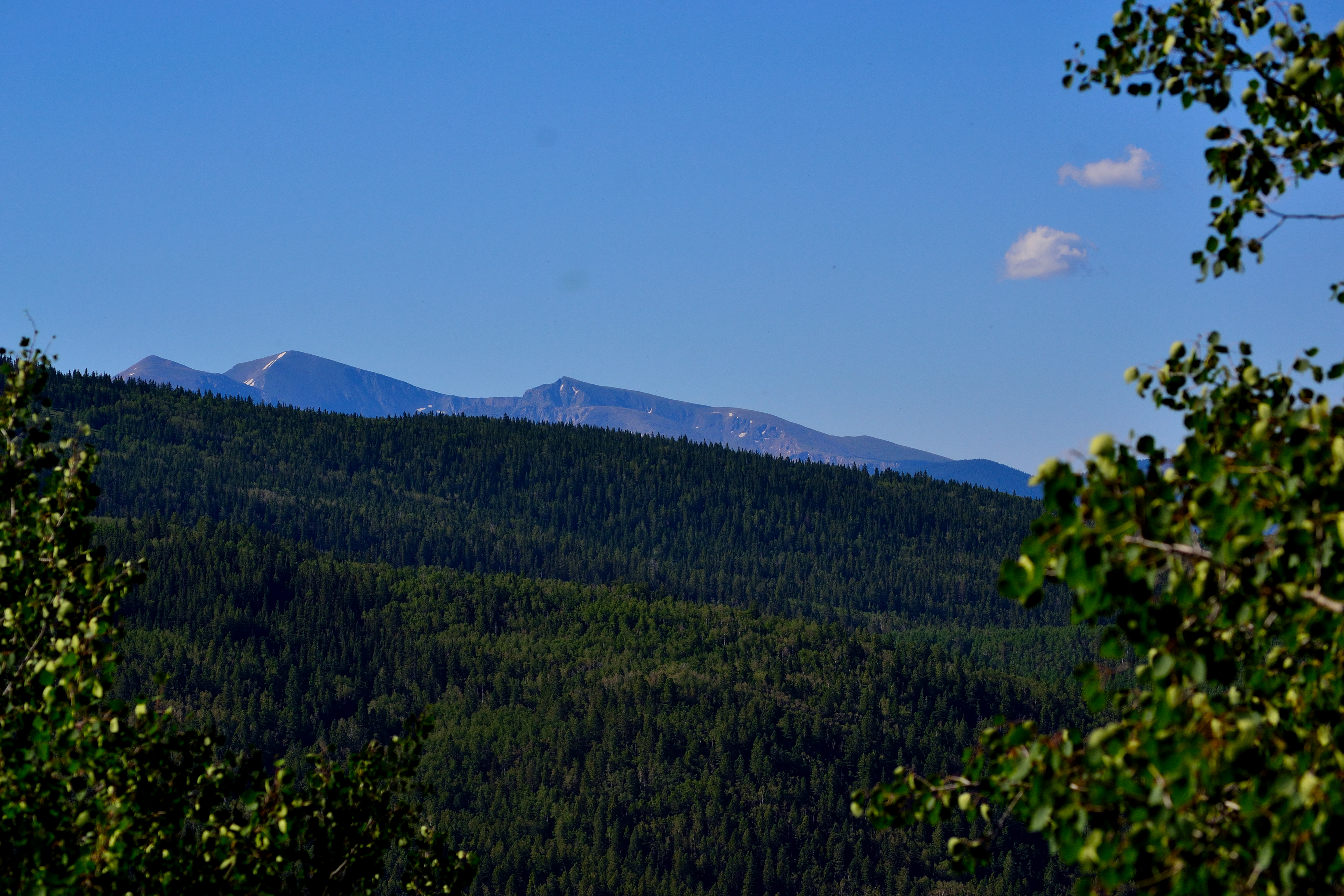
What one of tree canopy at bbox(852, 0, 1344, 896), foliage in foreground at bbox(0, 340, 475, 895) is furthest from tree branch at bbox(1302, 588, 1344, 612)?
foliage in foreground at bbox(0, 340, 475, 895)

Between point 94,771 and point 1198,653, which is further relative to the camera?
point 94,771

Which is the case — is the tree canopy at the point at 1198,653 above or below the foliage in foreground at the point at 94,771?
above

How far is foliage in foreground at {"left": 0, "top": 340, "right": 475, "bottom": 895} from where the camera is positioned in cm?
1259

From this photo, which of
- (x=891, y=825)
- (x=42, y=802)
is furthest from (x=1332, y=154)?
(x=42, y=802)

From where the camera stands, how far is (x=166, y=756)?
51.9 ft

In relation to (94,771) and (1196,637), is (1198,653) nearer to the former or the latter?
(1196,637)

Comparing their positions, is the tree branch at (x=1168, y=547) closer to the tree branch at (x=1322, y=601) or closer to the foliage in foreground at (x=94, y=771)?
the tree branch at (x=1322, y=601)

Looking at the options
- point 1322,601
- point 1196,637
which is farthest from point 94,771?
point 1322,601

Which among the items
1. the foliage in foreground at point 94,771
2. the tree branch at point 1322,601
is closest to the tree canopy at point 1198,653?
the tree branch at point 1322,601

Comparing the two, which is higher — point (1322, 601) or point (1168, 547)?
point (1168, 547)

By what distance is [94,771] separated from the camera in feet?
45.3

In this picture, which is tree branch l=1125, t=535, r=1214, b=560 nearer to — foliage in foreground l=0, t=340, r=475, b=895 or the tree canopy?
the tree canopy

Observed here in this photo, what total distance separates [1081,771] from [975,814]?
7.22 feet

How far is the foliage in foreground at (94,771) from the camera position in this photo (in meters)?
12.6
